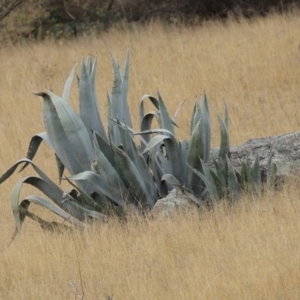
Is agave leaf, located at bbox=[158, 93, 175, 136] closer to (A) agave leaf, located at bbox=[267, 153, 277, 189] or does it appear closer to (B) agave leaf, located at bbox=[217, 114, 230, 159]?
(B) agave leaf, located at bbox=[217, 114, 230, 159]

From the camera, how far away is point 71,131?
22.2ft

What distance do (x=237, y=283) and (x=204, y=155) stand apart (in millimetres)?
2339

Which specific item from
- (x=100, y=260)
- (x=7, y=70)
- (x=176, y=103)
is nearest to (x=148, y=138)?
(x=100, y=260)

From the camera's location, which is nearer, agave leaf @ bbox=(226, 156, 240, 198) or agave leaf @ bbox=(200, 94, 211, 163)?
agave leaf @ bbox=(226, 156, 240, 198)

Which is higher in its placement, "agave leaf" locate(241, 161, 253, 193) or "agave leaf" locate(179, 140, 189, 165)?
"agave leaf" locate(179, 140, 189, 165)

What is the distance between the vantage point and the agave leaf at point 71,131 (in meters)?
6.64

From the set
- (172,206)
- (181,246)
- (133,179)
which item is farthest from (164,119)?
(181,246)

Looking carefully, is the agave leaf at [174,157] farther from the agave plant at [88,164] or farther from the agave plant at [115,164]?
the agave plant at [88,164]

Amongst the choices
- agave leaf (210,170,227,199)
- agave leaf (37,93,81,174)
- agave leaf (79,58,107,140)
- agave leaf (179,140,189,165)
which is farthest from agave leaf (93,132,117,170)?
agave leaf (210,170,227,199)

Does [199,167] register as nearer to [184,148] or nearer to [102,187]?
[184,148]

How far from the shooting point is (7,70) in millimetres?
14914

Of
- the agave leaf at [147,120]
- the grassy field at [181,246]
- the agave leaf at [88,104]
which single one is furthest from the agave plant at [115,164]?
the grassy field at [181,246]

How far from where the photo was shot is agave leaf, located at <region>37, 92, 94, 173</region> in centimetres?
664

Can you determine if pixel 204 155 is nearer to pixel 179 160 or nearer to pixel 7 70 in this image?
pixel 179 160
